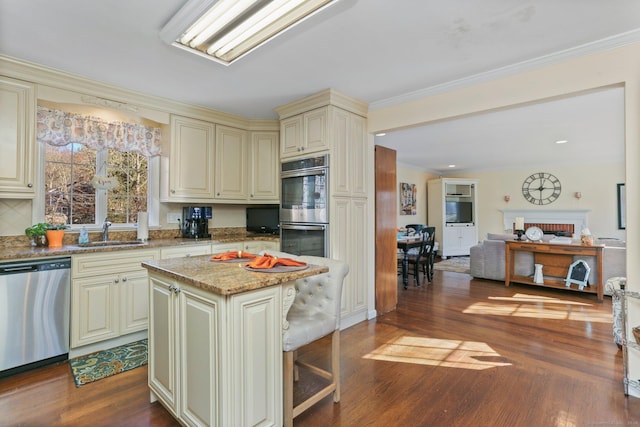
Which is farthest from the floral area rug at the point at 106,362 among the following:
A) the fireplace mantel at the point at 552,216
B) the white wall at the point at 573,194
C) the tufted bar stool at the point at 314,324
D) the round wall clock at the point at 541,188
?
the round wall clock at the point at 541,188

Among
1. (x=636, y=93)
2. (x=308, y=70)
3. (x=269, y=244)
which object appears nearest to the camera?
(x=636, y=93)

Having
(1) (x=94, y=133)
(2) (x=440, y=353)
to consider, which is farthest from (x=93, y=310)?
(2) (x=440, y=353)

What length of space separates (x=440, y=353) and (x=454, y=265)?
4.68 metres

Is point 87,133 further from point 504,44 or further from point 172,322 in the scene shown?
point 504,44

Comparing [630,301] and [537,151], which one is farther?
[537,151]

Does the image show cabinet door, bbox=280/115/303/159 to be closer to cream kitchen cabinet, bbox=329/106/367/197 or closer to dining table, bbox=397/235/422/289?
cream kitchen cabinet, bbox=329/106/367/197

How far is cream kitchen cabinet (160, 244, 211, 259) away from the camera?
3.04 metres

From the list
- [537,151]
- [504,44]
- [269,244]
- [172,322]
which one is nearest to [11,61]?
[172,322]

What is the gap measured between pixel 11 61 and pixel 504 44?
3787mm

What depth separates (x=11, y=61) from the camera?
243cm

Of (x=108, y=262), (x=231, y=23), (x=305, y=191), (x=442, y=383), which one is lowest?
(x=442, y=383)

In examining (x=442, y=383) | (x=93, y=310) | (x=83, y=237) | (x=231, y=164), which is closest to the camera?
(x=442, y=383)

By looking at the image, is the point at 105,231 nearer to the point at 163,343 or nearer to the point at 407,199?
the point at 163,343

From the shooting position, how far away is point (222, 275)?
158 centimetres
